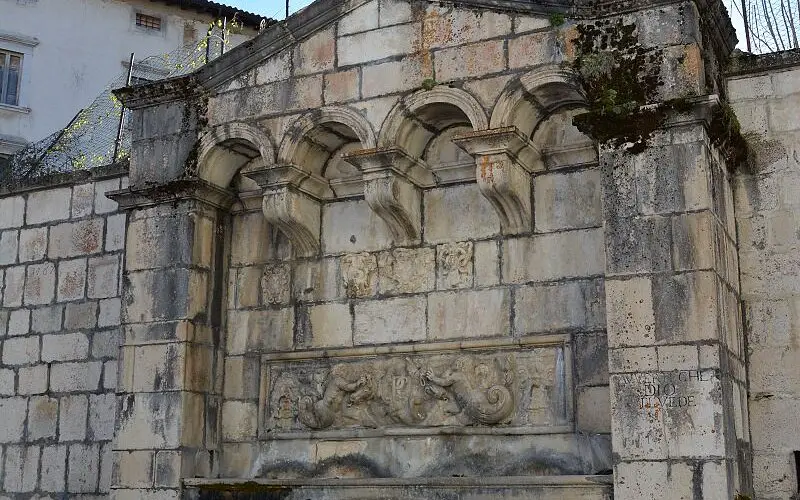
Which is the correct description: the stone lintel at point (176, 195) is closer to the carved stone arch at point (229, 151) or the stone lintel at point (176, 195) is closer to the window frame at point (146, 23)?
the carved stone arch at point (229, 151)

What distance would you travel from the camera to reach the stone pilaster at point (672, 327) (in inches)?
240

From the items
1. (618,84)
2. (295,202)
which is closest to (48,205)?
(295,202)

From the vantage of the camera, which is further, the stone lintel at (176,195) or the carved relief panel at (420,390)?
the stone lintel at (176,195)

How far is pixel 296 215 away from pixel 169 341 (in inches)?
55.3

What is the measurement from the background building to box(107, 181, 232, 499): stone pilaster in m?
14.5

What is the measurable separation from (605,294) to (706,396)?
3.19ft

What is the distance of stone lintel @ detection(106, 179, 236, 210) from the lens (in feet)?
27.2

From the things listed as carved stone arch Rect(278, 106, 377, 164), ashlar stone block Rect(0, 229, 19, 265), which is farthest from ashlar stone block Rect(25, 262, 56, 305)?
carved stone arch Rect(278, 106, 377, 164)

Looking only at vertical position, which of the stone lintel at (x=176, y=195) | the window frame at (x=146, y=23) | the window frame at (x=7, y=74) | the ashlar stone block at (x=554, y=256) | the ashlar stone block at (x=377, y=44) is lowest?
the ashlar stone block at (x=554, y=256)

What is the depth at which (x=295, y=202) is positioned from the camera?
8.05m

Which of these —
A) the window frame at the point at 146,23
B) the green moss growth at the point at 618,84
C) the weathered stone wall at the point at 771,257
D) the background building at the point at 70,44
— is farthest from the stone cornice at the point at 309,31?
the window frame at the point at 146,23

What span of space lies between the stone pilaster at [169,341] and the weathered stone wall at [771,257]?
408 cm

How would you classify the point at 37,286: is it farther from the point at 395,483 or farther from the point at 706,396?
the point at 706,396

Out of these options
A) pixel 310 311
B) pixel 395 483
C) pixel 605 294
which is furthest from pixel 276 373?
pixel 605 294
